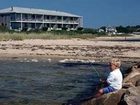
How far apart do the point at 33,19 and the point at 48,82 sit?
75660 millimetres

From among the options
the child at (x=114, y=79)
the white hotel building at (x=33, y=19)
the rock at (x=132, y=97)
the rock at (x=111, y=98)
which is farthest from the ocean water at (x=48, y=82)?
the white hotel building at (x=33, y=19)

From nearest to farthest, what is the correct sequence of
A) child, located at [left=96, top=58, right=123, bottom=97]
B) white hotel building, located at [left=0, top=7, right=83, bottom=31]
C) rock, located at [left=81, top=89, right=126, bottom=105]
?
child, located at [left=96, top=58, right=123, bottom=97] < rock, located at [left=81, top=89, right=126, bottom=105] < white hotel building, located at [left=0, top=7, right=83, bottom=31]

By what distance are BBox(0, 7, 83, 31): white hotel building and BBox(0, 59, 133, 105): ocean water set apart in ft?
195

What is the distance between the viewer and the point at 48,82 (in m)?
19.6

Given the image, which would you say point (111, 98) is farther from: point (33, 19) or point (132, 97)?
point (33, 19)

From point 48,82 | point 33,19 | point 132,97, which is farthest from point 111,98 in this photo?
point 33,19

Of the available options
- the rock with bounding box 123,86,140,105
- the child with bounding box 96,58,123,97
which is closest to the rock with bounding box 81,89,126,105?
the child with bounding box 96,58,123,97

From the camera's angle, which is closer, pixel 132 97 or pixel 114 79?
pixel 132 97

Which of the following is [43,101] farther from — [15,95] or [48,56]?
[48,56]

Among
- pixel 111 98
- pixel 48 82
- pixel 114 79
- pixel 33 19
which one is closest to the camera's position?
pixel 114 79

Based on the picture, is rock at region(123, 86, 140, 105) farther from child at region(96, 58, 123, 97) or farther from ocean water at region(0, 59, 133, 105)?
ocean water at region(0, 59, 133, 105)

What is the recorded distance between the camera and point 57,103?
14148 millimetres

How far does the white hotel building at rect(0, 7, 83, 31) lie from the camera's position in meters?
90.1

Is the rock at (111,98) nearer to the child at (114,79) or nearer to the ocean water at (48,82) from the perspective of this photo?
the child at (114,79)
